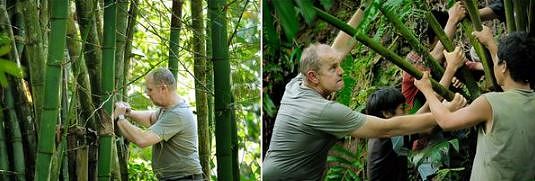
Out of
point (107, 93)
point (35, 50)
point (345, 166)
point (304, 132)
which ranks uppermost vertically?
point (35, 50)

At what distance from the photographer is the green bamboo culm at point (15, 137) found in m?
1.92

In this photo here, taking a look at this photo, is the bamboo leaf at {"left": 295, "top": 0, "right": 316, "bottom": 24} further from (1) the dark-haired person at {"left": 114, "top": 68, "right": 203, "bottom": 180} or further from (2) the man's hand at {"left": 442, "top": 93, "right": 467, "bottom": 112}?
(1) the dark-haired person at {"left": 114, "top": 68, "right": 203, "bottom": 180}

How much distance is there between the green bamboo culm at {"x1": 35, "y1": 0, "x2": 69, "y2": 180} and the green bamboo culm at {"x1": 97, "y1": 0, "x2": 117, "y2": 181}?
0.86 ft

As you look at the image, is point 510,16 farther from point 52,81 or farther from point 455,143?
point 52,81

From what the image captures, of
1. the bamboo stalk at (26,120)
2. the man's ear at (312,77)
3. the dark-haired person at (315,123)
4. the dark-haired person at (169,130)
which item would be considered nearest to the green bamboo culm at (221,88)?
the dark-haired person at (315,123)

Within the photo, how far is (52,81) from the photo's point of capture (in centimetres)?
159

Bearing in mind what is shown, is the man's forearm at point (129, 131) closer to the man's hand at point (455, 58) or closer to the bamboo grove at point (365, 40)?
the bamboo grove at point (365, 40)

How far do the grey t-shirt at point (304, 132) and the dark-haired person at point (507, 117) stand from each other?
239mm

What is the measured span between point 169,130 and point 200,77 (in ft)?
0.65

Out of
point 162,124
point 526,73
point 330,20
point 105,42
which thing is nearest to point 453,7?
point 526,73

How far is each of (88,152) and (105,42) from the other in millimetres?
267

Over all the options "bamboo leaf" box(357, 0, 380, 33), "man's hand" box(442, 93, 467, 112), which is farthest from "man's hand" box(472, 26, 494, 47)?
"bamboo leaf" box(357, 0, 380, 33)

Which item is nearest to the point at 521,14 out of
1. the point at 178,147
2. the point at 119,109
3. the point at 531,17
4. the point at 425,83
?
the point at 531,17

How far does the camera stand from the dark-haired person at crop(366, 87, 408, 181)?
6.61 ft
